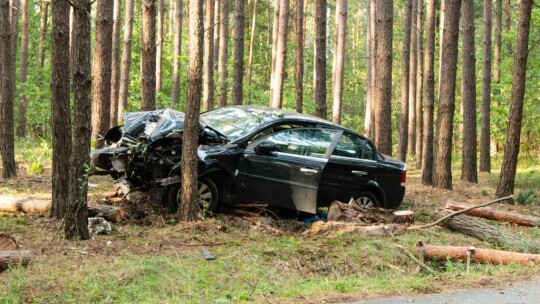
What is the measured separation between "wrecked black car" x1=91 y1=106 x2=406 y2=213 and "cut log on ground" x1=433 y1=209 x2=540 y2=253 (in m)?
1.88

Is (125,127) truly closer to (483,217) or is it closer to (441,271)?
(441,271)

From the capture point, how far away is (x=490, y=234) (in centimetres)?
1034

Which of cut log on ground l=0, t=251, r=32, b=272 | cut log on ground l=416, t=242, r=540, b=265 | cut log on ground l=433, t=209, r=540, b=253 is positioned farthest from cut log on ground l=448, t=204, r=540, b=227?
cut log on ground l=0, t=251, r=32, b=272

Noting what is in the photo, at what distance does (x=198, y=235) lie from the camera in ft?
31.0

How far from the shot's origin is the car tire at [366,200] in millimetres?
12083

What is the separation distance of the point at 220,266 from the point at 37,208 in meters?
4.01

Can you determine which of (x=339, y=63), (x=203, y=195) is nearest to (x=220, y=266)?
(x=203, y=195)

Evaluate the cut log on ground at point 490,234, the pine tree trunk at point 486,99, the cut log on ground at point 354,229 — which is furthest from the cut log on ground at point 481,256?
the pine tree trunk at point 486,99

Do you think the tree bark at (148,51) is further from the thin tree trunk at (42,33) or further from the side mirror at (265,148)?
the thin tree trunk at (42,33)

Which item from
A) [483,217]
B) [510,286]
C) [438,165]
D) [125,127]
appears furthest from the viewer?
[438,165]

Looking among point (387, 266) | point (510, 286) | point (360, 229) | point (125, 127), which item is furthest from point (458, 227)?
point (125, 127)

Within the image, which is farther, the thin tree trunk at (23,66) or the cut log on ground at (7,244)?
the thin tree trunk at (23,66)

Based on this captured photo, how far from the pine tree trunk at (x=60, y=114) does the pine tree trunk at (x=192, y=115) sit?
1745 mm

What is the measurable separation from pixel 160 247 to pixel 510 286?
4.29m
